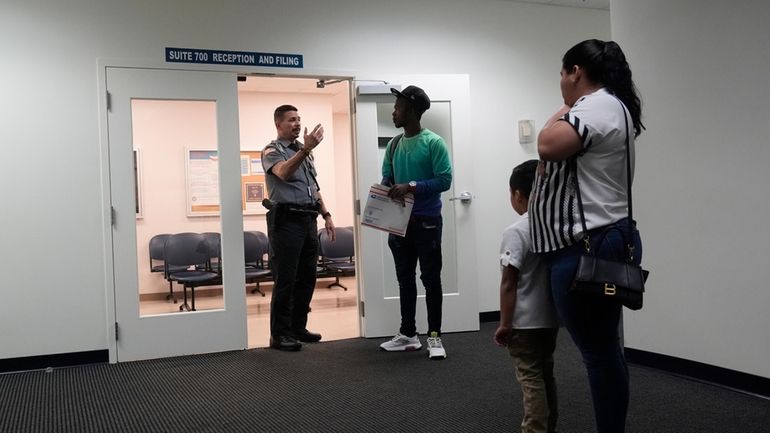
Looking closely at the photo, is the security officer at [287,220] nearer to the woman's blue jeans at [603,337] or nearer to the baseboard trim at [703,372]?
the baseboard trim at [703,372]

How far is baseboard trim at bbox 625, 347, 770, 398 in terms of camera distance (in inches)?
105

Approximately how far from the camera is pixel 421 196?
3438 mm

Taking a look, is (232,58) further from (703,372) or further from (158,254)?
(703,372)

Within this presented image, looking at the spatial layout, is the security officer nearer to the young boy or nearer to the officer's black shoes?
the officer's black shoes

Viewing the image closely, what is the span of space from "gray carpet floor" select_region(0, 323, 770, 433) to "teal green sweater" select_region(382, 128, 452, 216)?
2.99 feet

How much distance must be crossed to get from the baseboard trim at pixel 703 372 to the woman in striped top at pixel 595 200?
4.92 ft

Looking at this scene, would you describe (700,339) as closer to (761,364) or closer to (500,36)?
(761,364)

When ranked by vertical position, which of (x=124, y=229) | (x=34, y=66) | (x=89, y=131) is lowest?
(x=124, y=229)

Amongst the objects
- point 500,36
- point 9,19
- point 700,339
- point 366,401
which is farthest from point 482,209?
point 9,19

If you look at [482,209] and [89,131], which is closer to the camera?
[89,131]

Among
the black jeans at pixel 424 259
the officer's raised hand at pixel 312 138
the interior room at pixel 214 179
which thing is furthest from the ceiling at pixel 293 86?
the black jeans at pixel 424 259

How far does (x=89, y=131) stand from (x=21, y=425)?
1.87 m

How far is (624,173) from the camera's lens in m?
1.63

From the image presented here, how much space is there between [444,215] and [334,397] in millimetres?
1998
